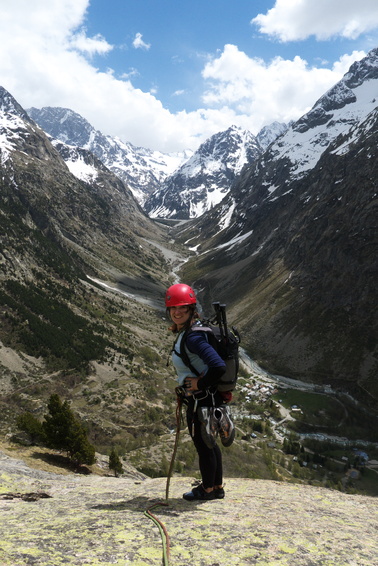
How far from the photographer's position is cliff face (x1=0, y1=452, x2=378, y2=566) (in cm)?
524

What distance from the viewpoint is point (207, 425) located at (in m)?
7.71

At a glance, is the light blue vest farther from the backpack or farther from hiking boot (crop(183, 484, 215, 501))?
hiking boot (crop(183, 484, 215, 501))

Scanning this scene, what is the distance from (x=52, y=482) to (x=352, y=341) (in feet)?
371

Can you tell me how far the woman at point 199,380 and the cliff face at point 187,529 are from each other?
0.88 meters

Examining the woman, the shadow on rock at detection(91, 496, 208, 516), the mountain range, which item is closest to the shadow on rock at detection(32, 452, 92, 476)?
the shadow on rock at detection(91, 496, 208, 516)

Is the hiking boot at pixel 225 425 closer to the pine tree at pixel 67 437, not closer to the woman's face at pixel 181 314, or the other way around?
the woman's face at pixel 181 314

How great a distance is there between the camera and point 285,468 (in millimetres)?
65438

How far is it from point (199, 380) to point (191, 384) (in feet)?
0.96

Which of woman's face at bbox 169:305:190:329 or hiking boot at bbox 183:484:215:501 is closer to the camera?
woman's face at bbox 169:305:190:329

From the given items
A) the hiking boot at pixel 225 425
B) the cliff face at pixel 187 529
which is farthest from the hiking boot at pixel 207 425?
the cliff face at pixel 187 529

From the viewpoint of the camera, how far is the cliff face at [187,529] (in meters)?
5.24

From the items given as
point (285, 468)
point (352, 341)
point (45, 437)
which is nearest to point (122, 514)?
point (45, 437)

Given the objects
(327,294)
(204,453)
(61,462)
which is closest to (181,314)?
(204,453)

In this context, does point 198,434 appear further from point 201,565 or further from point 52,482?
point 52,482
